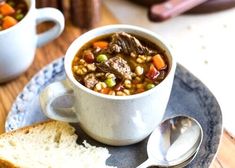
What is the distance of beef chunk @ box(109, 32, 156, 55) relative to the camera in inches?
64.9

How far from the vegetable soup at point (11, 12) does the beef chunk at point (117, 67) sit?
44cm

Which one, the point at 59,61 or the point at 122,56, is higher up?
the point at 122,56

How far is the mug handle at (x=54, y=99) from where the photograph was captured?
5.26 feet

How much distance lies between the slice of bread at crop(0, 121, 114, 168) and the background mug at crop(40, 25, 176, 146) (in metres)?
0.05

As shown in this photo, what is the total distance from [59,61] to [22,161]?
1.58 ft

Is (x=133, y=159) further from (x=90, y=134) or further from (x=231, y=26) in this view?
(x=231, y=26)

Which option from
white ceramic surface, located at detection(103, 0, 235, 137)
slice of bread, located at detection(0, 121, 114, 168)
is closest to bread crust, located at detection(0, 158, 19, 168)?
slice of bread, located at detection(0, 121, 114, 168)

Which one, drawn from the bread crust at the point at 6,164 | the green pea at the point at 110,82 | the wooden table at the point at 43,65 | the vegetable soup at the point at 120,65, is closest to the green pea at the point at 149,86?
the vegetable soup at the point at 120,65

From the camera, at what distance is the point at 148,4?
227 centimetres

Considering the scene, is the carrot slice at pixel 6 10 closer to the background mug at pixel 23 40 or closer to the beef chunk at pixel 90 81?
the background mug at pixel 23 40

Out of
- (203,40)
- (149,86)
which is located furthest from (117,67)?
(203,40)

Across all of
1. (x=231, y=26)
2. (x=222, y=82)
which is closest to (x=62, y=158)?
(x=222, y=82)

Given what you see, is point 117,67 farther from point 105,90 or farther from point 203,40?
point 203,40

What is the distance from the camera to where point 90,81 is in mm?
1560
